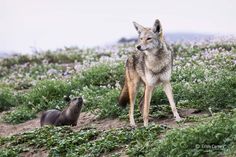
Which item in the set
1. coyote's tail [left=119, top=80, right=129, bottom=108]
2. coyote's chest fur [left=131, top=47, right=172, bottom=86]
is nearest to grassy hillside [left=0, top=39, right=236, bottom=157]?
coyote's tail [left=119, top=80, right=129, bottom=108]

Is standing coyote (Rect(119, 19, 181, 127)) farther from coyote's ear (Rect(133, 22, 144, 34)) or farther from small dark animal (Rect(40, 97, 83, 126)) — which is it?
small dark animal (Rect(40, 97, 83, 126))

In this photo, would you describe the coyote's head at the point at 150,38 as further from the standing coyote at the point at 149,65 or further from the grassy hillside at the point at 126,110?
the grassy hillside at the point at 126,110

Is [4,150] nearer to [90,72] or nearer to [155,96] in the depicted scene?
[155,96]

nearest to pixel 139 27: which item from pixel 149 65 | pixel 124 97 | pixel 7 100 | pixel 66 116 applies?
pixel 149 65

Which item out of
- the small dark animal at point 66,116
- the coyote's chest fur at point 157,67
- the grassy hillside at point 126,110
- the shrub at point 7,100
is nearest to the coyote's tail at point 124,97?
the grassy hillside at point 126,110

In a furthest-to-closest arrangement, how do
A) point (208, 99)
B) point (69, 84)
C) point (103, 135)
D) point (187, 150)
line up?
1. point (69, 84)
2. point (208, 99)
3. point (103, 135)
4. point (187, 150)

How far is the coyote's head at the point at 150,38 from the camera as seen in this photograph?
37.4 ft

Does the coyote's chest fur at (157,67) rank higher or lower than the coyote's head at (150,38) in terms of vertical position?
lower

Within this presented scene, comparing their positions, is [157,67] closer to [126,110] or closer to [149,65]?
[149,65]

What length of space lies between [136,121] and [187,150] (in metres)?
3.94

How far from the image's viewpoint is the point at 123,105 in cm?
1273

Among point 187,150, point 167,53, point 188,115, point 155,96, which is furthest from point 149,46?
point 187,150

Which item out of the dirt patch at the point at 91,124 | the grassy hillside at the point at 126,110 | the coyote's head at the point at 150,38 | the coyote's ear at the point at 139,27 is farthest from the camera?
the dirt patch at the point at 91,124

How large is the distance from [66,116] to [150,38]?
2866mm
